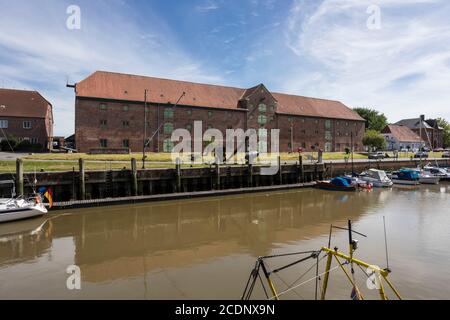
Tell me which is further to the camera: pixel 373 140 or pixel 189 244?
pixel 373 140

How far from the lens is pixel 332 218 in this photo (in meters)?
22.0

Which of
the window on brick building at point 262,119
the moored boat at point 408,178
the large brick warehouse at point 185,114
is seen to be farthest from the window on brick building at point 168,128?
the moored boat at point 408,178

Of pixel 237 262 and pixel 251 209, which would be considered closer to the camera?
pixel 237 262

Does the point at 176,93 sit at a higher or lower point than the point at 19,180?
higher

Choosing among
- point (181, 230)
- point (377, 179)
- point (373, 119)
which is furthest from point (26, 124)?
point (373, 119)

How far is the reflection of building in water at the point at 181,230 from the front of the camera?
1344 cm

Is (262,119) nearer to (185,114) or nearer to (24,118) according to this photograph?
(185,114)

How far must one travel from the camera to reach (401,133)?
307 feet

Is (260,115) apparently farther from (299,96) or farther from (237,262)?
(237,262)

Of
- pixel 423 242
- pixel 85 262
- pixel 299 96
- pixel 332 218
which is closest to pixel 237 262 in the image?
pixel 85 262

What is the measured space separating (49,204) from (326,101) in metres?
67.0

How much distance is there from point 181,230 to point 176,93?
38437 mm

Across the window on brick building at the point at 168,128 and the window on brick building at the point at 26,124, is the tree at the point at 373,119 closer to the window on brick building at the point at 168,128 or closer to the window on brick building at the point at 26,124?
the window on brick building at the point at 168,128

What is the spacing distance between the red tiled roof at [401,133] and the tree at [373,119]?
525 centimetres
